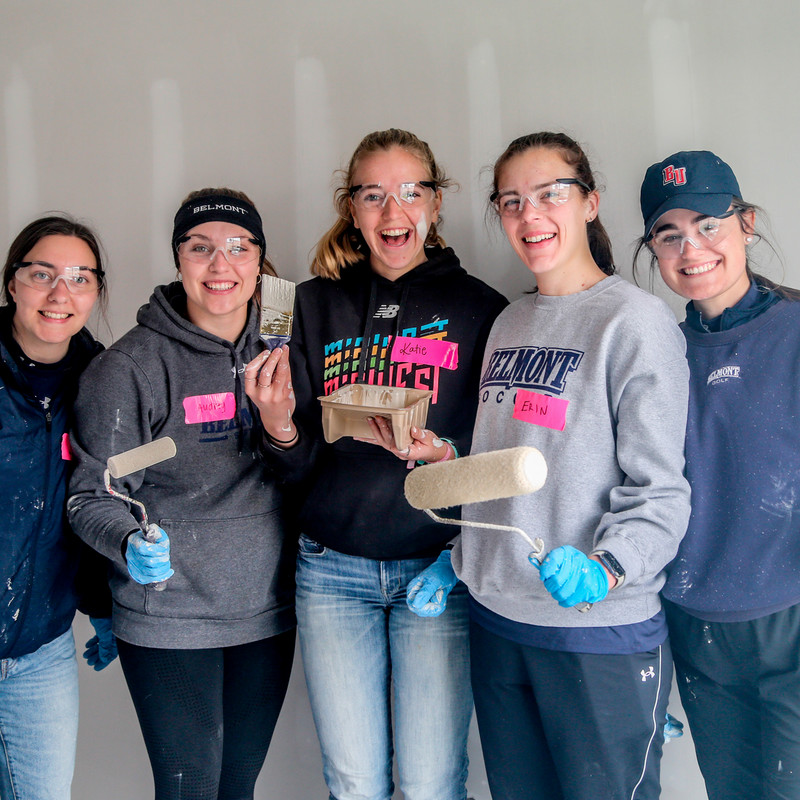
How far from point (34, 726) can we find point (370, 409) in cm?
116

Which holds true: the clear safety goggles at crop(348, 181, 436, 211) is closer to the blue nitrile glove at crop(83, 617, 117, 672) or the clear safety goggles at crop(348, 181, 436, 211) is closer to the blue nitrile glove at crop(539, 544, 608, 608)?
the blue nitrile glove at crop(539, 544, 608, 608)

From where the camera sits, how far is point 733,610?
1.56m

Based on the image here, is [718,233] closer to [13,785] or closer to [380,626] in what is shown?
[380,626]

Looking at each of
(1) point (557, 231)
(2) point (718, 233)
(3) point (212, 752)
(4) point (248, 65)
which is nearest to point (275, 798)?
(3) point (212, 752)

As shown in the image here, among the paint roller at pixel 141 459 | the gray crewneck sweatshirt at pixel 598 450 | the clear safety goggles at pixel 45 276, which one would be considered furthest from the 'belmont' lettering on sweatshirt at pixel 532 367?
the clear safety goggles at pixel 45 276

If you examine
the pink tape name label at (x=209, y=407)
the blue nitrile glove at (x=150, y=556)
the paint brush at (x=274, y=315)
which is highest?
the paint brush at (x=274, y=315)

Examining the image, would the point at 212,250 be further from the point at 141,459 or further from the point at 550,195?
the point at 550,195

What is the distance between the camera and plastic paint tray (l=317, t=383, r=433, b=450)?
1567mm

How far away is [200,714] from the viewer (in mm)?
1747

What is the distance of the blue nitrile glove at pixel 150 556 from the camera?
1.58 meters

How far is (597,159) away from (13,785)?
232 centimetres

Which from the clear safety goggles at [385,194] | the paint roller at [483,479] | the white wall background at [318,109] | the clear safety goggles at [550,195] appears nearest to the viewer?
the paint roller at [483,479]

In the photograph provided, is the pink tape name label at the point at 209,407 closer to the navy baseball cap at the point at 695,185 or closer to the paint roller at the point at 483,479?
the paint roller at the point at 483,479

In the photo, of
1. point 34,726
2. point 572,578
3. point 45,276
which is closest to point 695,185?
point 572,578
